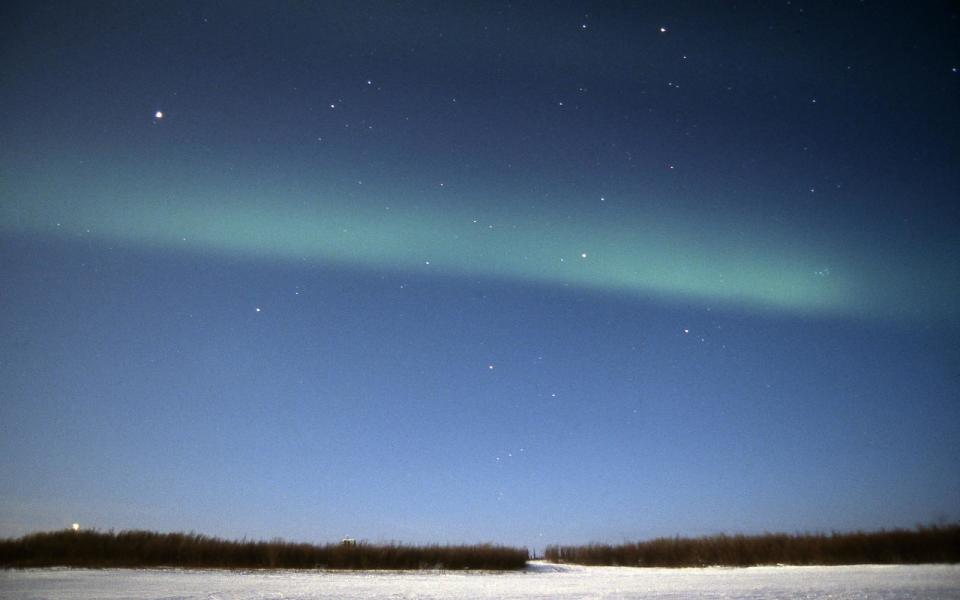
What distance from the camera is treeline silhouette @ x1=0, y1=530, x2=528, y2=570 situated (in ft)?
56.5

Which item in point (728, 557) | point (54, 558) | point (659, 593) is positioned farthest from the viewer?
point (728, 557)

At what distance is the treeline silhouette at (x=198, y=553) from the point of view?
17.2m

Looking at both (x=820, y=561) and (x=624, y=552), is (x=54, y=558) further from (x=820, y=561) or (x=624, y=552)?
(x=820, y=561)

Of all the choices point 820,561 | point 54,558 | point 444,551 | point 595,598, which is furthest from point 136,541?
point 820,561

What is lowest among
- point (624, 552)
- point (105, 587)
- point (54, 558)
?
point (624, 552)

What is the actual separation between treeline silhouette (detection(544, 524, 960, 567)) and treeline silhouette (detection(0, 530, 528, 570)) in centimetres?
718

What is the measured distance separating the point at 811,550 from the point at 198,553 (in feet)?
75.0

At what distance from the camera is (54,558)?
17141mm

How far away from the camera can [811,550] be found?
18953mm

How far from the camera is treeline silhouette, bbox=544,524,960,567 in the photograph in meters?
16.5

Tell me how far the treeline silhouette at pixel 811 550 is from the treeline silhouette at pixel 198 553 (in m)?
7.18

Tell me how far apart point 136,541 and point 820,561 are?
25.0 metres

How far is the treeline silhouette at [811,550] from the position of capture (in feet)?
54.0

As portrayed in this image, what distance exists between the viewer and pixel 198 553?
60.6 ft
